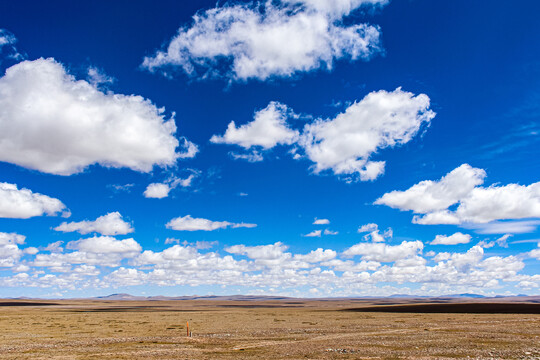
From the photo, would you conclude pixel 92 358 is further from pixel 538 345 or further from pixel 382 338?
pixel 538 345

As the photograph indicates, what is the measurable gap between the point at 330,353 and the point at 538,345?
64.1 feet

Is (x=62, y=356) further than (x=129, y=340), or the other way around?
(x=129, y=340)

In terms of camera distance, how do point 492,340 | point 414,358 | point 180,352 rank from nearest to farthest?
point 414,358 < point 180,352 < point 492,340

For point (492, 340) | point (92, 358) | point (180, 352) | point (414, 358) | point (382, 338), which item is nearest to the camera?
point (414, 358)

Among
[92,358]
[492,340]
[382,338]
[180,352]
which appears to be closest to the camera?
[92,358]

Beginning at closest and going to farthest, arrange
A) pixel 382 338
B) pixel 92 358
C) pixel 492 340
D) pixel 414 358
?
1. pixel 414 358
2. pixel 92 358
3. pixel 492 340
4. pixel 382 338

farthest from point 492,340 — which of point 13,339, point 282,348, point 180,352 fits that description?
point 13,339

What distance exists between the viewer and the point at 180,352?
108 ft

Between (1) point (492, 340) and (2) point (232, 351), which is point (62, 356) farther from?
(1) point (492, 340)

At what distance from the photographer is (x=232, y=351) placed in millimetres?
33188

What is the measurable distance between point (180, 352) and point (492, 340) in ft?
99.6

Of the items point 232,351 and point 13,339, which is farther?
point 13,339

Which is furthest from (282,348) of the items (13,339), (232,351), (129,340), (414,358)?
(13,339)

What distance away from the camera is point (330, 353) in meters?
30.7
